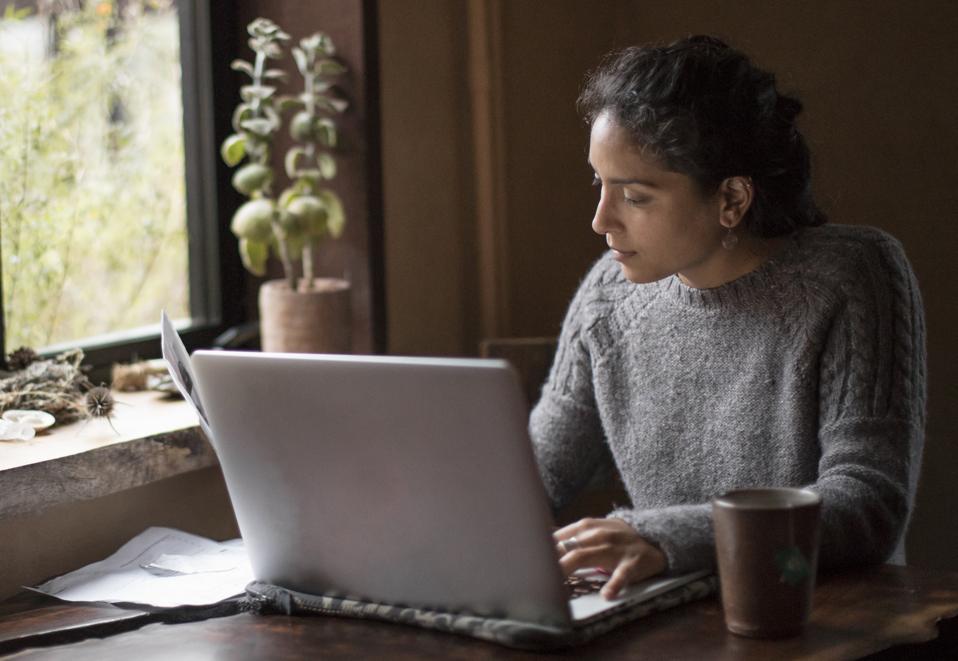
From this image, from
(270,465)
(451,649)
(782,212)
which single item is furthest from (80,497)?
(782,212)

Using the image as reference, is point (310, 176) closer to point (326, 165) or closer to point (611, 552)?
point (326, 165)

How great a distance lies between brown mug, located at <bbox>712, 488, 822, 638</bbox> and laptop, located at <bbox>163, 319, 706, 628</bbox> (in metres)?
0.11

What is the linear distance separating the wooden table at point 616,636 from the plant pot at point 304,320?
2.61 ft

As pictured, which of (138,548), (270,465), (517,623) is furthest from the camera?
(138,548)

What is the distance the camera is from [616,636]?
3.50 ft

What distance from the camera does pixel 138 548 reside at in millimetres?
1450

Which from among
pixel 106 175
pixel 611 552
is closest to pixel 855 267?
pixel 611 552

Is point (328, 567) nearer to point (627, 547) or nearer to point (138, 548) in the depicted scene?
point (627, 547)

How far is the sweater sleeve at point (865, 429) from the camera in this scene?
119 centimetres

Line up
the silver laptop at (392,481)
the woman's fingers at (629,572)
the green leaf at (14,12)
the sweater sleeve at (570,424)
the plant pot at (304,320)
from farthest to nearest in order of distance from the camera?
the plant pot at (304,320), the green leaf at (14,12), the sweater sleeve at (570,424), the woman's fingers at (629,572), the silver laptop at (392,481)

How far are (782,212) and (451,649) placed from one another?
714 mm

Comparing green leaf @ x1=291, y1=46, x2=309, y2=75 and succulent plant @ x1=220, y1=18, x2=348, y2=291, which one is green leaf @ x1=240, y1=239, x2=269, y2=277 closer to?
succulent plant @ x1=220, y1=18, x2=348, y2=291

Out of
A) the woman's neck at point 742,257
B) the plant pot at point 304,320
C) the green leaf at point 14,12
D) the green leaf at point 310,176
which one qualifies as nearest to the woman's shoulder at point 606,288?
the woman's neck at point 742,257

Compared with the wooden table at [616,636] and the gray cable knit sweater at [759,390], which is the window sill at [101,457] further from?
Result: the gray cable knit sweater at [759,390]
